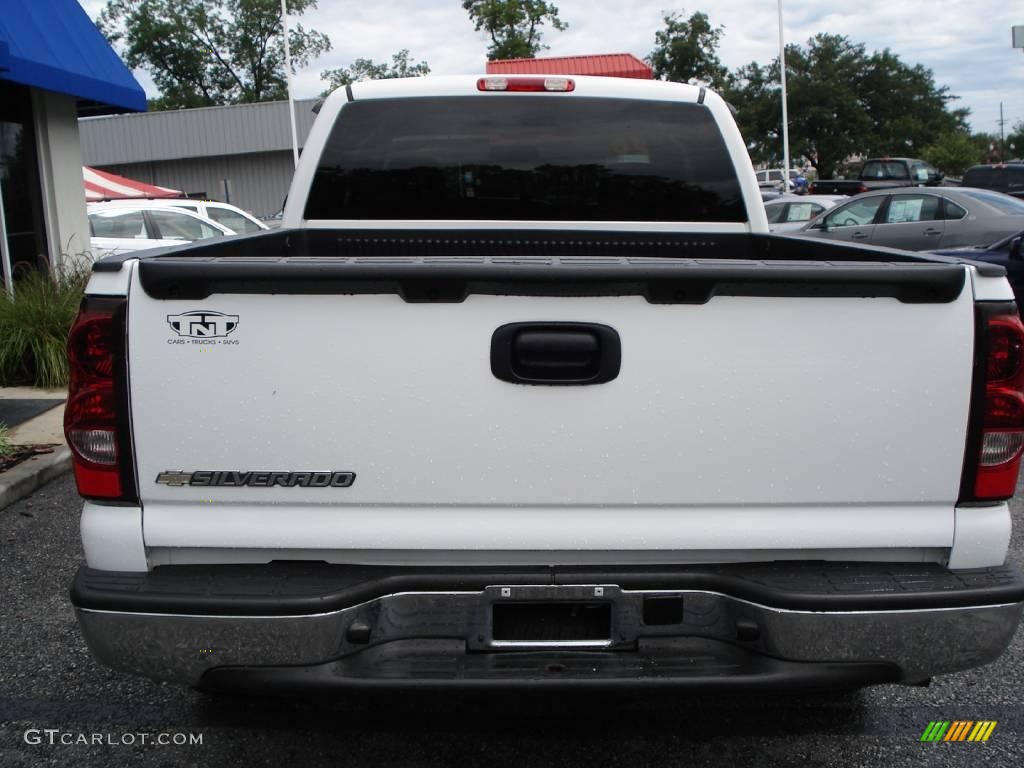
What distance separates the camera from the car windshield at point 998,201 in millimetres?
13652

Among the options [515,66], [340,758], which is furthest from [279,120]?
[340,758]

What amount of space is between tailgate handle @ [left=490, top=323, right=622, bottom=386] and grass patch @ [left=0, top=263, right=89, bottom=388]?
739 cm

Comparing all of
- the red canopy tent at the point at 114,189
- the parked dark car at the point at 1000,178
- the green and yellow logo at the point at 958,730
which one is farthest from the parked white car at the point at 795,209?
the green and yellow logo at the point at 958,730

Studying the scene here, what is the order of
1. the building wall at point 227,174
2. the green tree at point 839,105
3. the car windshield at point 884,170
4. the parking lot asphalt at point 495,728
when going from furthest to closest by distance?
the green tree at point 839,105
the building wall at point 227,174
the car windshield at point 884,170
the parking lot asphalt at point 495,728

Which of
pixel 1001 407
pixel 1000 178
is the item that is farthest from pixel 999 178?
pixel 1001 407

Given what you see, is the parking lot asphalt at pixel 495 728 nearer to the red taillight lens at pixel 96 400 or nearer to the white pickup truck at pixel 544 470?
the white pickup truck at pixel 544 470

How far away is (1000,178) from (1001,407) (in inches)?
887

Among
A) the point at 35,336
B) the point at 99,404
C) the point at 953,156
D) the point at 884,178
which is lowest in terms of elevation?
the point at 35,336

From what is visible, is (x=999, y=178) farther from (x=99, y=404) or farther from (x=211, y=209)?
(x=99, y=404)

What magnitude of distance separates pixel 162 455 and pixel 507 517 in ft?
2.84

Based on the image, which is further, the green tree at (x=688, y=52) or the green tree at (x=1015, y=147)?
the green tree at (x=1015, y=147)

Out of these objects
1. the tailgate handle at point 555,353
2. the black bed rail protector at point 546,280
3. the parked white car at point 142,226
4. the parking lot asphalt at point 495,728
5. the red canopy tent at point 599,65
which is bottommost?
the parking lot asphalt at point 495,728

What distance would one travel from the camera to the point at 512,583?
248cm

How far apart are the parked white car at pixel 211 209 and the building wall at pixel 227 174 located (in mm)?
28532
